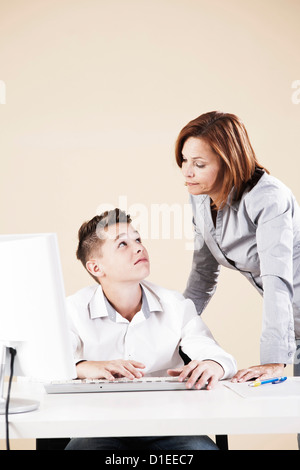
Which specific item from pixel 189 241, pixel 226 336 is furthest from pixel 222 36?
pixel 226 336

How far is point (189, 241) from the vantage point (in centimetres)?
281

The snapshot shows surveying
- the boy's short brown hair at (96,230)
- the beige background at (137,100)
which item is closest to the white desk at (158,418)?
the boy's short brown hair at (96,230)

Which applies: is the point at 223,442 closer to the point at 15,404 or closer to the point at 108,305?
the point at 108,305

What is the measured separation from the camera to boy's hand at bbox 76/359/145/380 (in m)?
1.27

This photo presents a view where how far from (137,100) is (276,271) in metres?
1.52

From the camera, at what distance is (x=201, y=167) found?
183 cm

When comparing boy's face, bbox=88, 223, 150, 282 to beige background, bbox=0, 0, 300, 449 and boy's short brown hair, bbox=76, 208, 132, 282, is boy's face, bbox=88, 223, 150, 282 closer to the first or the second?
boy's short brown hair, bbox=76, 208, 132, 282

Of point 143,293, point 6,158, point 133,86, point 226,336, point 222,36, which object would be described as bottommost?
point 226,336

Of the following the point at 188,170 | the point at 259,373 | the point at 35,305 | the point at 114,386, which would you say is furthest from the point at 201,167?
the point at 35,305

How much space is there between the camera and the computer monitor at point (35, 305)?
0.95 metres

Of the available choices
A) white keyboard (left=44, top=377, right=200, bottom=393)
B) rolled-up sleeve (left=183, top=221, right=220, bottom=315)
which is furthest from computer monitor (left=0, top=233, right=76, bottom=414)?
rolled-up sleeve (left=183, top=221, right=220, bottom=315)

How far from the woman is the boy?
24cm

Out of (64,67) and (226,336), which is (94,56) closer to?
(64,67)
